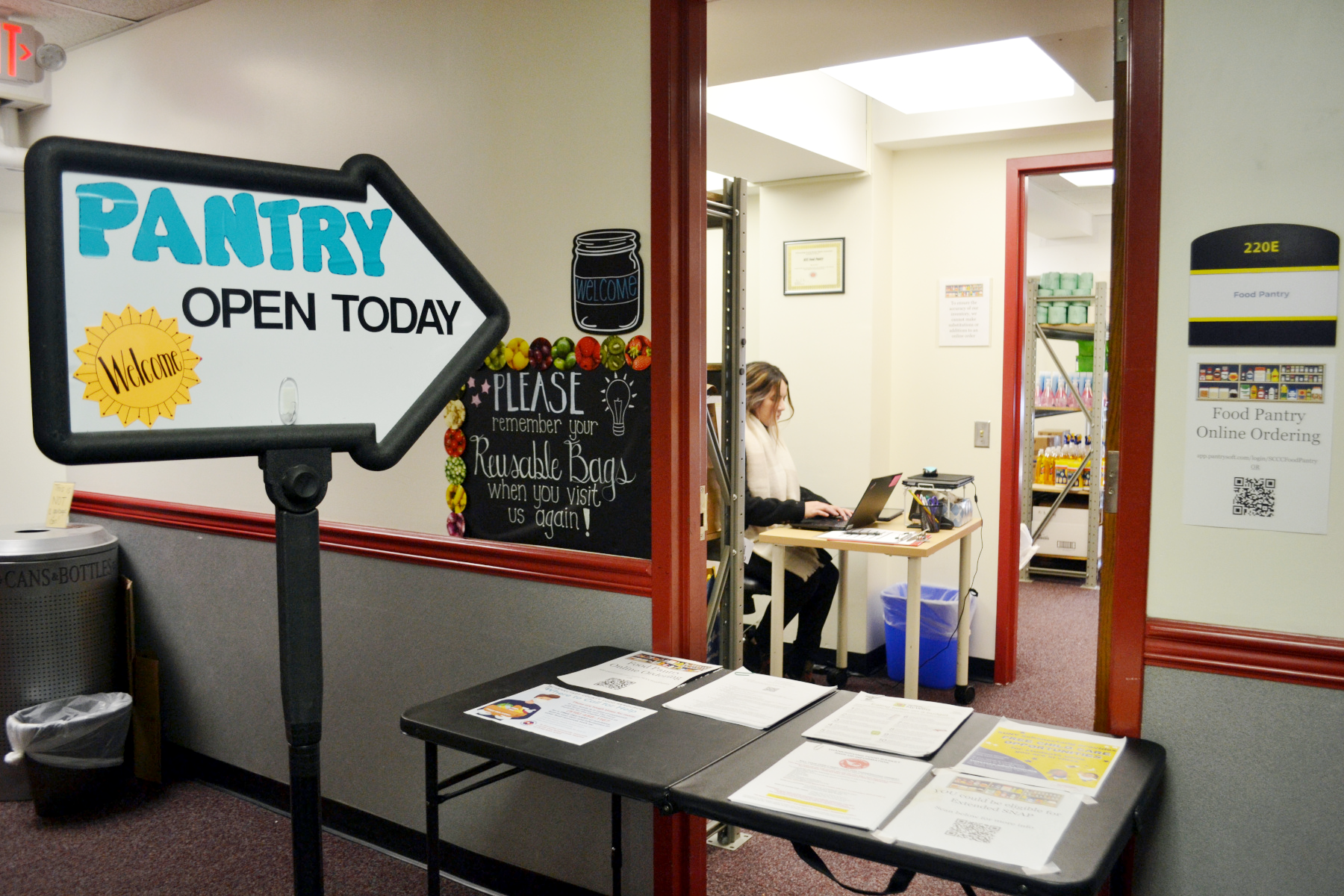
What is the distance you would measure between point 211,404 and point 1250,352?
1.54 meters

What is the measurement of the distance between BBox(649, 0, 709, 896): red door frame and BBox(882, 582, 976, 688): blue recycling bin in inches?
84.1

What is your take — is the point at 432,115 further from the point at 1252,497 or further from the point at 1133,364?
the point at 1252,497

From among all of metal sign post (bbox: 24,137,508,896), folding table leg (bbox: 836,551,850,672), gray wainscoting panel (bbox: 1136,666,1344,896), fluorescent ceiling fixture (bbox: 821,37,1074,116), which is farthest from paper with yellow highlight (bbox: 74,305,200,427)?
folding table leg (bbox: 836,551,850,672)

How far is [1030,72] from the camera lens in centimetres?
342

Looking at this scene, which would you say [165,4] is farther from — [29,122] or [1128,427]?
[1128,427]

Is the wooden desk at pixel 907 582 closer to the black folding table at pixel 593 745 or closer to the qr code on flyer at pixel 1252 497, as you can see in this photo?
the black folding table at pixel 593 745

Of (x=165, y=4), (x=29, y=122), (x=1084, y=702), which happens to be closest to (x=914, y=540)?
(x=1084, y=702)

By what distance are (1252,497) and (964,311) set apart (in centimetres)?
272

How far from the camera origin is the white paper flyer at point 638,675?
185 centimetres

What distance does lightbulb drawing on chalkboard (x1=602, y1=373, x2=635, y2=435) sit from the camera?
85.1 inches

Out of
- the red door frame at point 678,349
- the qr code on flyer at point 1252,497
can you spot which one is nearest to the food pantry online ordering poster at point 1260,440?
the qr code on flyer at point 1252,497

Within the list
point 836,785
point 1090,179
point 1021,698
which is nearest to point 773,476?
point 1021,698

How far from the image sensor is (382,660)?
2.64 metres

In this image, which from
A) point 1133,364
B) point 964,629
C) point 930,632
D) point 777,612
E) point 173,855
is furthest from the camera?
point 930,632
